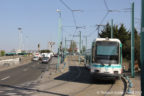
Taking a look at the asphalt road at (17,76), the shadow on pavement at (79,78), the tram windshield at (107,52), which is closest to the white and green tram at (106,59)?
the tram windshield at (107,52)

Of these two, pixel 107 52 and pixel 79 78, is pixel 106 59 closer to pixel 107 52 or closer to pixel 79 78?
pixel 107 52

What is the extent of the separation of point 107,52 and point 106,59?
0.57 metres

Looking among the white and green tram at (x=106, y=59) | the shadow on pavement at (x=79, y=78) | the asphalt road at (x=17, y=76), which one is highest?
the white and green tram at (x=106, y=59)

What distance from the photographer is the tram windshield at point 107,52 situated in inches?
634

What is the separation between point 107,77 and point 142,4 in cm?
928

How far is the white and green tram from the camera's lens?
1576cm

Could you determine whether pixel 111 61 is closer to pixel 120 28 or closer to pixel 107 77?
pixel 107 77

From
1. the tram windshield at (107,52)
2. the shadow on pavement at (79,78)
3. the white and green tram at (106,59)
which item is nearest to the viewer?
the white and green tram at (106,59)

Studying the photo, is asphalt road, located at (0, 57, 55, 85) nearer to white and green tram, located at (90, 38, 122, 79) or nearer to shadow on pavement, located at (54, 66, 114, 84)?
shadow on pavement, located at (54, 66, 114, 84)

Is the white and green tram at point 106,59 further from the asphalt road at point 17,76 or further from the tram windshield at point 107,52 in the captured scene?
the asphalt road at point 17,76

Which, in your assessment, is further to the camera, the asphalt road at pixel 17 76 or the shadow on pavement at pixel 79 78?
the asphalt road at pixel 17 76

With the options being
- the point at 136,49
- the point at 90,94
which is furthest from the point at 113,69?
the point at 136,49

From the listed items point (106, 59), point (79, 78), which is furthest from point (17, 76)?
point (106, 59)

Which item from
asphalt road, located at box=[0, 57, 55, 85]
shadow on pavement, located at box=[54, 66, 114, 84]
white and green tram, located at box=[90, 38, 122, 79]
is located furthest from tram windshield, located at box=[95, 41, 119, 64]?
asphalt road, located at box=[0, 57, 55, 85]
